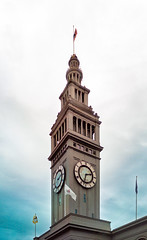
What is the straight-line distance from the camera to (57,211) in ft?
172

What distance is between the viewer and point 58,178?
54.2 metres

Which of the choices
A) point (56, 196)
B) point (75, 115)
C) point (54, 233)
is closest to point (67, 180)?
point (56, 196)

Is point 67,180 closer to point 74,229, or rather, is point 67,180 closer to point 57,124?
point 74,229

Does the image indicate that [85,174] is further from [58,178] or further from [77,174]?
[58,178]

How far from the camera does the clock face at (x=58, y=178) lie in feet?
171

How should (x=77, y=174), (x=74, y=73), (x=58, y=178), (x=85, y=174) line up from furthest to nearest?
(x=74, y=73) < (x=58, y=178) < (x=85, y=174) < (x=77, y=174)

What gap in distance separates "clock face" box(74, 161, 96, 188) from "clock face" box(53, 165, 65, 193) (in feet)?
9.84

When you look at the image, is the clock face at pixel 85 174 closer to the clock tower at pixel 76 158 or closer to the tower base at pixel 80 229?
the clock tower at pixel 76 158

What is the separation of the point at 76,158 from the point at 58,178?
5938 millimetres

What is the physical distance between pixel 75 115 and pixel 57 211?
19873 millimetres

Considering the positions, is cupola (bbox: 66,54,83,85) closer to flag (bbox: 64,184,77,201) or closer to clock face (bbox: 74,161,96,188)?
clock face (bbox: 74,161,96,188)

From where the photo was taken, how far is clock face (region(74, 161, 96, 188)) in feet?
166

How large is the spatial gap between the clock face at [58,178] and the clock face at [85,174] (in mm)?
2998

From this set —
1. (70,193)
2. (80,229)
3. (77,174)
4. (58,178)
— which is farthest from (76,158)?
(80,229)
